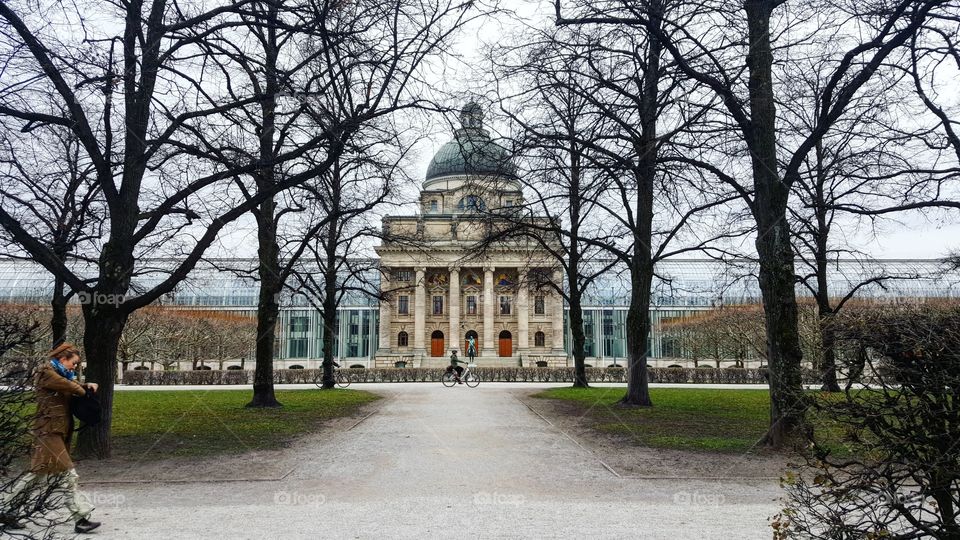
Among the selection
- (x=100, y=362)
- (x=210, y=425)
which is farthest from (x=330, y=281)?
(x=100, y=362)

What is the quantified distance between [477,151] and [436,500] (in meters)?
5.84

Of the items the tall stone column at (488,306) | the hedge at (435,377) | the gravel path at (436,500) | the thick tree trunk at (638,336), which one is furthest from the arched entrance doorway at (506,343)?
the gravel path at (436,500)

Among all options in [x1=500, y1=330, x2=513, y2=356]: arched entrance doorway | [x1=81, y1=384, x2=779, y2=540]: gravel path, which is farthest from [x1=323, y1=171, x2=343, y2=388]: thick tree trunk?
[x1=500, y1=330, x2=513, y2=356]: arched entrance doorway

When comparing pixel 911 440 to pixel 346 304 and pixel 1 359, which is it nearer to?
pixel 1 359

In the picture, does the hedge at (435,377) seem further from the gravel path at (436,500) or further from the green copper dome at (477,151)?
the gravel path at (436,500)

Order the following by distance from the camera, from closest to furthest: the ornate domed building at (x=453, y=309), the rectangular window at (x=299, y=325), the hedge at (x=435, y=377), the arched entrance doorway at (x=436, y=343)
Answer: the hedge at (x=435, y=377)
the ornate domed building at (x=453, y=309)
the rectangular window at (x=299, y=325)
the arched entrance doorway at (x=436, y=343)

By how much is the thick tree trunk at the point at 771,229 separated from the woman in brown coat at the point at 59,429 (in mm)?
10076

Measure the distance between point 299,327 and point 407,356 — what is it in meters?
11.9

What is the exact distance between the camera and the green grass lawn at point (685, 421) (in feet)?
39.4

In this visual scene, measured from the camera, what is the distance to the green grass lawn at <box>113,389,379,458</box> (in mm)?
11578

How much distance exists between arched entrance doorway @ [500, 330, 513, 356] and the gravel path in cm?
5801

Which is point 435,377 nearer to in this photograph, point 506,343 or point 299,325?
point 506,343

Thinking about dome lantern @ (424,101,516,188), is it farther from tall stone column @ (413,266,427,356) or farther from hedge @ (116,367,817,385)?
tall stone column @ (413,266,427,356)

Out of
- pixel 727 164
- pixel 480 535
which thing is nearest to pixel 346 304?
pixel 727 164
